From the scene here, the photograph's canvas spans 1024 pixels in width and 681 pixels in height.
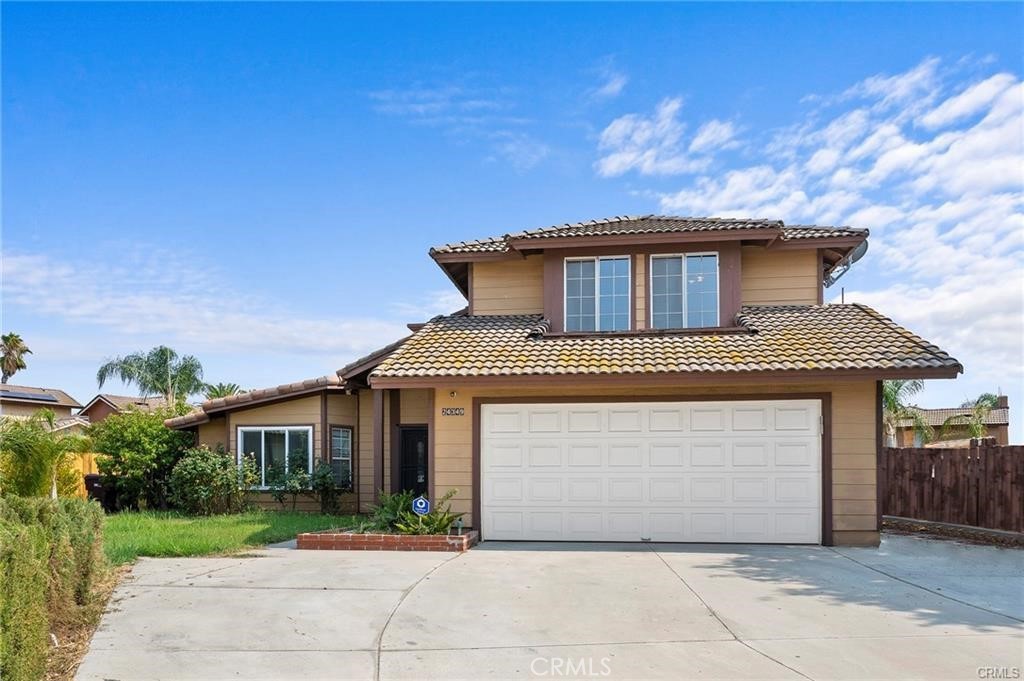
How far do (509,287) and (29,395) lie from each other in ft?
129

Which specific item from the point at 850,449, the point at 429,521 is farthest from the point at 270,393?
the point at 850,449

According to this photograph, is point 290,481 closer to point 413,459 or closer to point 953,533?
point 413,459

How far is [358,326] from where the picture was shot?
1041 inches

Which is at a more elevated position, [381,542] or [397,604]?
[397,604]

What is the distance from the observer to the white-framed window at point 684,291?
520 inches

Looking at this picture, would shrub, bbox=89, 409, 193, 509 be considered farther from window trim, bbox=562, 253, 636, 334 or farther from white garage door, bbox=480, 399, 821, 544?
window trim, bbox=562, 253, 636, 334

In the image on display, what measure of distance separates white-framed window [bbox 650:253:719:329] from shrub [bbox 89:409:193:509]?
1177 cm

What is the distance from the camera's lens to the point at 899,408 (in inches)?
1099

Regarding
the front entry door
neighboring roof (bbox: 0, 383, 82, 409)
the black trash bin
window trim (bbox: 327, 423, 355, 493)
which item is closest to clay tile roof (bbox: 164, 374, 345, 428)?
window trim (bbox: 327, 423, 355, 493)

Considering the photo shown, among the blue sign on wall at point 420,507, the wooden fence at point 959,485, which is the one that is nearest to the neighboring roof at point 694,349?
the wooden fence at point 959,485

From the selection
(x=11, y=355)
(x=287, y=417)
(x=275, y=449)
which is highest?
(x=11, y=355)

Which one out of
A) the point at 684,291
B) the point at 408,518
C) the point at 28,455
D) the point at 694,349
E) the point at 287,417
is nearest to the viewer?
the point at 408,518

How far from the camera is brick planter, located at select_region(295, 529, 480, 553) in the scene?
429 inches

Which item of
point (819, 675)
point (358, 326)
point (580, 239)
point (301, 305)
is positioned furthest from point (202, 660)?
point (358, 326)
